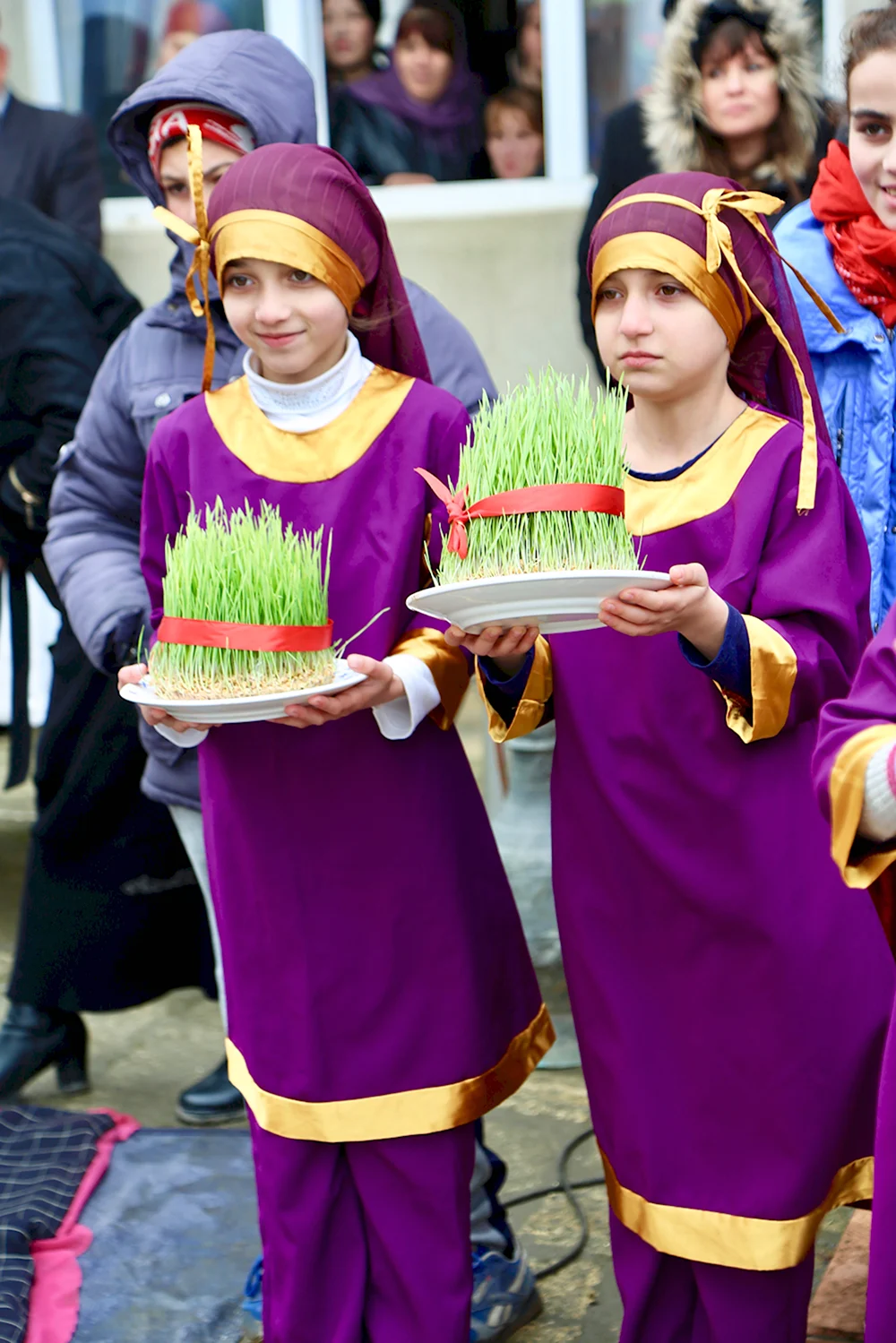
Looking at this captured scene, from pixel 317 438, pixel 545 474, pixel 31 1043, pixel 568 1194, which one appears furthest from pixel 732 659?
pixel 31 1043

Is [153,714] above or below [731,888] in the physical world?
above

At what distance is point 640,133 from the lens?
4637 mm

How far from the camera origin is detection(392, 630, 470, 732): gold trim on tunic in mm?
2629

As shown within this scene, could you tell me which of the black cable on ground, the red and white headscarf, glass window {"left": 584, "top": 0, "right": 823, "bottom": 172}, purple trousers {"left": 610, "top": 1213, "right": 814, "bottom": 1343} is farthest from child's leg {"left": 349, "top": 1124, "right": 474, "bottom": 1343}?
glass window {"left": 584, "top": 0, "right": 823, "bottom": 172}

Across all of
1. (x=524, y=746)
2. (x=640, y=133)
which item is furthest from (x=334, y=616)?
(x=640, y=133)

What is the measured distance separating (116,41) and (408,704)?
5.68 m

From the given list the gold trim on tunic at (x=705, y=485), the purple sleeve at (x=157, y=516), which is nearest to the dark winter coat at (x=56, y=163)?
the purple sleeve at (x=157, y=516)

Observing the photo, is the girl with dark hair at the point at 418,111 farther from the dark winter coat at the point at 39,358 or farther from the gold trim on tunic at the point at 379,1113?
the gold trim on tunic at the point at 379,1113

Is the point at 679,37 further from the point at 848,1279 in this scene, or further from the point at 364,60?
the point at 364,60

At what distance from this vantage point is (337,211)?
2.60 metres

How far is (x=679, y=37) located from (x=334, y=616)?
2049mm

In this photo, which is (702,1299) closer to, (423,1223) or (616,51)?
(423,1223)

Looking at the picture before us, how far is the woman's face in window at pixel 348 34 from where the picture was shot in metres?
6.89

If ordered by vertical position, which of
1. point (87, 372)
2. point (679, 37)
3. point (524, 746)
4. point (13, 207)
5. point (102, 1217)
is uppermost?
point (679, 37)
